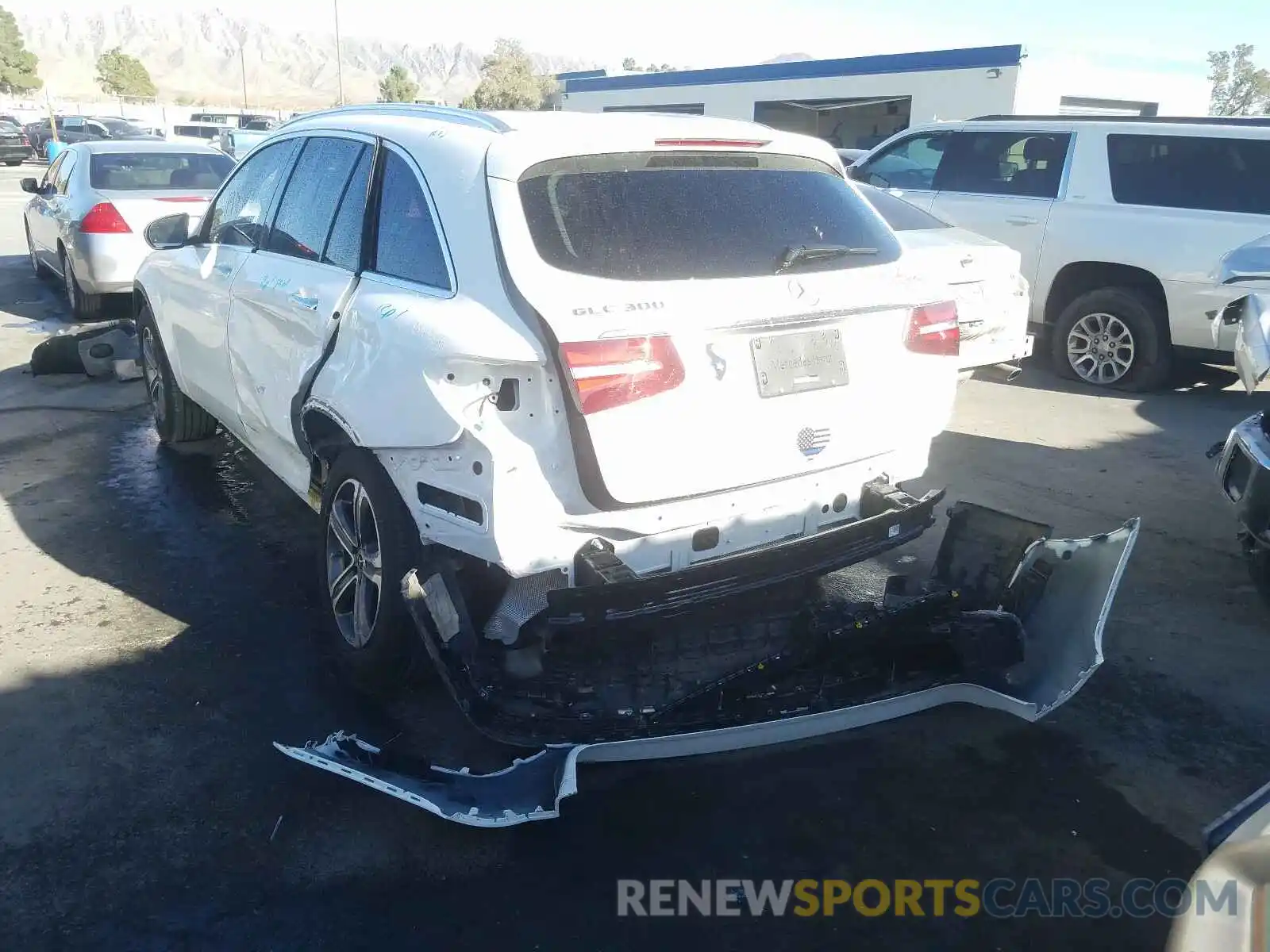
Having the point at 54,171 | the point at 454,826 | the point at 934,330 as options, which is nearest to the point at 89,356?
the point at 54,171

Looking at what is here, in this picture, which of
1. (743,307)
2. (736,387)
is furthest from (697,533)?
(743,307)

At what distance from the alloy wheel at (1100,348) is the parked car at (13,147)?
38.3 meters

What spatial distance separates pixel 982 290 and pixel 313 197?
481 cm

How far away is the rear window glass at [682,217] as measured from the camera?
3.09 m

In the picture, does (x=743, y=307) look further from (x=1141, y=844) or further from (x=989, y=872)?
(x=1141, y=844)

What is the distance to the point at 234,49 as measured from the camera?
192 metres

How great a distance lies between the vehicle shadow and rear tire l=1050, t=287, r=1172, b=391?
12.9 ft

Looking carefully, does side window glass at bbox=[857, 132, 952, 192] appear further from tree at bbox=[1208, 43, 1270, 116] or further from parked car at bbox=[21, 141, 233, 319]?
tree at bbox=[1208, 43, 1270, 116]

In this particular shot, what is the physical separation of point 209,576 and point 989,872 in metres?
3.50

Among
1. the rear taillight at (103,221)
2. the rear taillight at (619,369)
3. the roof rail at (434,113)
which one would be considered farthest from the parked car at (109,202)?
the rear taillight at (619,369)

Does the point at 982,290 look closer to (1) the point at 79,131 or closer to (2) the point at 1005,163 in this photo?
(2) the point at 1005,163

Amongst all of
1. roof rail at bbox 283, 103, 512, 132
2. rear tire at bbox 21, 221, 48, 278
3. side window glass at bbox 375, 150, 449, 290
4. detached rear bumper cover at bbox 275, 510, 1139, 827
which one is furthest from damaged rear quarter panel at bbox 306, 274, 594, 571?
rear tire at bbox 21, 221, 48, 278

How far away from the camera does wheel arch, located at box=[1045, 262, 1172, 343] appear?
8.23 meters

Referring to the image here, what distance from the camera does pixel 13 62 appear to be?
214 ft
